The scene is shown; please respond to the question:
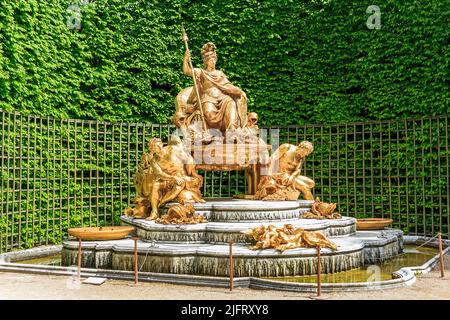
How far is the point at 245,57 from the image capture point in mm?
16969

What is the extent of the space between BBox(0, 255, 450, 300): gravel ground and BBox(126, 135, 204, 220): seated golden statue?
330 cm

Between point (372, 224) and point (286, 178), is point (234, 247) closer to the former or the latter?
point (286, 178)

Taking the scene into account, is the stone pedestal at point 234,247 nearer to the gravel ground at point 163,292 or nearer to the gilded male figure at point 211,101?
the gravel ground at point 163,292

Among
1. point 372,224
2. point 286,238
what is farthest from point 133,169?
point 286,238

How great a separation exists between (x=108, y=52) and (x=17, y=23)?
3271mm

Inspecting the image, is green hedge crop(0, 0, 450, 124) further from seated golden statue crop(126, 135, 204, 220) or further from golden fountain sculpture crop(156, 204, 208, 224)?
golden fountain sculpture crop(156, 204, 208, 224)

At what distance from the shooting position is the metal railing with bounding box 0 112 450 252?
12.4 metres

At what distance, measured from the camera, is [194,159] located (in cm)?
1241

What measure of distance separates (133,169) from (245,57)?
18.0 ft

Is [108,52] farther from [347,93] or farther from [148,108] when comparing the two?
[347,93]

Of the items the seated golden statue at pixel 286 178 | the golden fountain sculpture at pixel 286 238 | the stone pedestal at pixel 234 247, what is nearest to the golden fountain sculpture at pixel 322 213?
the stone pedestal at pixel 234 247

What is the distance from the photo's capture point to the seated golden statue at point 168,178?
11492 mm

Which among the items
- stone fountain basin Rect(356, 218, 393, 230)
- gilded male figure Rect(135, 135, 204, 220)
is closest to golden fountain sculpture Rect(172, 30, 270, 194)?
gilded male figure Rect(135, 135, 204, 220)
